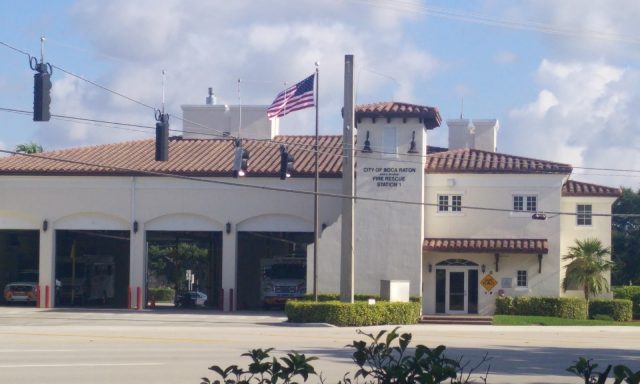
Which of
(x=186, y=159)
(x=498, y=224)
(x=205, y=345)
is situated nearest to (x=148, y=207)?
(x=186, y=159)

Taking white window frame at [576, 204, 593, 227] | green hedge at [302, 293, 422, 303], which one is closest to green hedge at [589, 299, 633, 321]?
white window frame at [576, 204, 593, 227]

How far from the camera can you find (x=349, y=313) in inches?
1468

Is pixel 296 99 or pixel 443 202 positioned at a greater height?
pixel 296 99

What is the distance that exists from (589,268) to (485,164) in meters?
6.61

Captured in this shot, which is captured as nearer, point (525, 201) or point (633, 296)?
point (525, 201)

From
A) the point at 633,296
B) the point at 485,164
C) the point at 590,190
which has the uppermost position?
the point at 485,164

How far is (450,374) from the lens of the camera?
19.0 ft

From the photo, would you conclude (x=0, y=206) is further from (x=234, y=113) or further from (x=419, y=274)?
(x=419, y=274)

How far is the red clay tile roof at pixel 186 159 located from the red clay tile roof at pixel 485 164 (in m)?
4.59

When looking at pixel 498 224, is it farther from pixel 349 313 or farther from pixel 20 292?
pixel 20 292

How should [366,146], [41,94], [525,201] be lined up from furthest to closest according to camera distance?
[525,201] < [366,146] < [41,94]

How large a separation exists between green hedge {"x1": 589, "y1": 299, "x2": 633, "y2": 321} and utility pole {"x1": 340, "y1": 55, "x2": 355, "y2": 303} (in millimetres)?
13209

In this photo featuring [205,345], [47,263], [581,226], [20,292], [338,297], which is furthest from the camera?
[20,292]

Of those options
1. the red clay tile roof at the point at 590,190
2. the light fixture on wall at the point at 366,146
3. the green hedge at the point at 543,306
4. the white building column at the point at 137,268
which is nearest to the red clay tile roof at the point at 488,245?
the green hedge at the point at 543,306
